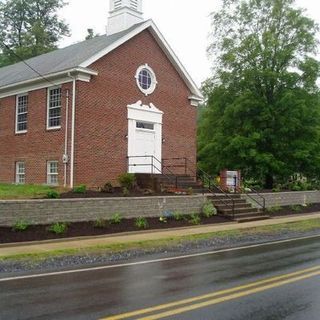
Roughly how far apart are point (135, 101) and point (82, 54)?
11.3 ft

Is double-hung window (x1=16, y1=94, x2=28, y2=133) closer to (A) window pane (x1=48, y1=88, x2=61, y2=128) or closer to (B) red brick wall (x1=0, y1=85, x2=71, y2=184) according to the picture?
(B) red brick wall (x1=0, y1=85, x2=71, y2=184)

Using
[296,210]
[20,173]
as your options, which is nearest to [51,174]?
[20,173]

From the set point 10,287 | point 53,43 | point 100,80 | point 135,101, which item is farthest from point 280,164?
point 53,43

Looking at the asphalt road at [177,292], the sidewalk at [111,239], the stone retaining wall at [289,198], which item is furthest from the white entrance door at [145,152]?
the asphalt road at [177,292]

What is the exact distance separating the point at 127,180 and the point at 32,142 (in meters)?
5.70

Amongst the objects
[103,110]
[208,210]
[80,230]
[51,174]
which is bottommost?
[80,230]

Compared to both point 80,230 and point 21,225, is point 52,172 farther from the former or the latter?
point 21,225

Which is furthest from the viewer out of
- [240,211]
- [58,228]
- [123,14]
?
[123,14]

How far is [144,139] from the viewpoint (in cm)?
2588

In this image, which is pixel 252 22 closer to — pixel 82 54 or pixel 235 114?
pixel 235 114

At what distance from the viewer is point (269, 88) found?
3077cm

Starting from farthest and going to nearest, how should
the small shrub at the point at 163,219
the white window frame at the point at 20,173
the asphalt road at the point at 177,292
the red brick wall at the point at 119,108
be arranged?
the white window frame at the point at 20,173, the red brick wall at the point at 119,108, the small shrub at the point at 163,219, the asphalt road at the point at 177,292

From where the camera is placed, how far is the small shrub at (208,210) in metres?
20.9

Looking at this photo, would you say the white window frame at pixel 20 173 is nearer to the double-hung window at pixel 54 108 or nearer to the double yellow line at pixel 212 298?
the double-hung window at pixel 54 108
